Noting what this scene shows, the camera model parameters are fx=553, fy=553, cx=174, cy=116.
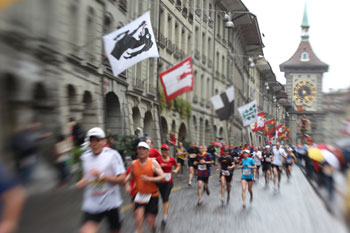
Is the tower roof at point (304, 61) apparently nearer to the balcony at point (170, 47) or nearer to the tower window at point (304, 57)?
the tower window at point (304, 57)

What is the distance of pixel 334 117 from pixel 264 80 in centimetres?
8725

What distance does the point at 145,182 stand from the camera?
29.2 ft

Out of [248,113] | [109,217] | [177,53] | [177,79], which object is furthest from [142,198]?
[248,113]

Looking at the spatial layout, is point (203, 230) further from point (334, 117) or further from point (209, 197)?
point (209, 197)

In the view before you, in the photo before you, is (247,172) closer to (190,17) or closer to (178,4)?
(178,4)

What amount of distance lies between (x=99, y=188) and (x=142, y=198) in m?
2.07

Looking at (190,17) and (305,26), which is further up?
(305,26)

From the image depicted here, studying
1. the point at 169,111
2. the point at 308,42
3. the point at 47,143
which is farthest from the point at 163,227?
the point at 308,42

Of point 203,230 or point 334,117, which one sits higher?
point 334,117

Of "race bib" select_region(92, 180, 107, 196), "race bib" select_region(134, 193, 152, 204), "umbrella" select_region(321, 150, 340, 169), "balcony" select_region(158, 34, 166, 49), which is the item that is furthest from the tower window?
"race bib" select_region(92, 180, 107, 196)

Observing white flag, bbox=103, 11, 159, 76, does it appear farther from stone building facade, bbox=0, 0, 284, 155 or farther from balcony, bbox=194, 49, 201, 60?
balcony, bbox=194, 49, 201, 60

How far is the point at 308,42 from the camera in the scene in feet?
475

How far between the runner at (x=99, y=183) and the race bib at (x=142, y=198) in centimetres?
176

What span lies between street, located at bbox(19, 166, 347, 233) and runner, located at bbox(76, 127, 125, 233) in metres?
1.68
